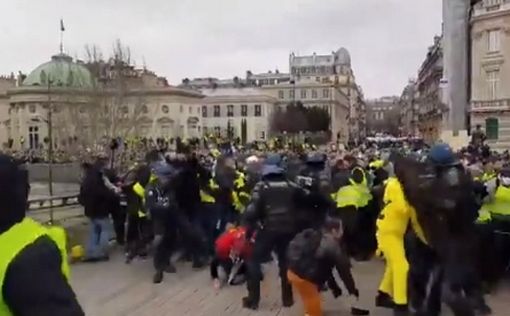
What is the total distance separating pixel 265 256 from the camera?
917 centimetres

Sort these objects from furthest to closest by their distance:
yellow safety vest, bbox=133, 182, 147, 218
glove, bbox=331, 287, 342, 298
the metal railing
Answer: the metal railing → yellow safety vest, bbox=133, 182, 147, 218 → glove, bbox=331, 287, 342, 298

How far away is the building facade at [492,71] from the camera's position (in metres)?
63.2

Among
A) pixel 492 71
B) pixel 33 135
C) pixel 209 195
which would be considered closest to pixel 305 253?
pixel 209 195

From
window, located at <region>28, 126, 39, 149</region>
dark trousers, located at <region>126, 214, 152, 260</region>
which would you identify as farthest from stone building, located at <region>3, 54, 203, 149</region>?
dark trousers, located at <region>126, 214, 152, 260</region>

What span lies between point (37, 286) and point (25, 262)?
96 millimetres

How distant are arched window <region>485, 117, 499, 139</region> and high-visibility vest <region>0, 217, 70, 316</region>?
6394 centimetres

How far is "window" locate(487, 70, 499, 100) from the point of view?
64562 mm

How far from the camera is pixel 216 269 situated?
11242 mm

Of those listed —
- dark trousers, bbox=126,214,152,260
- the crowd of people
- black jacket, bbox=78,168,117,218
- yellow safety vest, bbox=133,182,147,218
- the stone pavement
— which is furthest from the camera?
dark trousers, bbox=126,214,152,260

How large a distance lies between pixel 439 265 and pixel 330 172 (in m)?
6.64

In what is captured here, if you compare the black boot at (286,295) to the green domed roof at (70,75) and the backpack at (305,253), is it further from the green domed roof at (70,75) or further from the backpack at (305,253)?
the green domed roof at (70,75)

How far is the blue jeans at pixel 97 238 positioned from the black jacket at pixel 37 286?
10.8 m

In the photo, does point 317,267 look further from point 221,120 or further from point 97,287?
point 221,120

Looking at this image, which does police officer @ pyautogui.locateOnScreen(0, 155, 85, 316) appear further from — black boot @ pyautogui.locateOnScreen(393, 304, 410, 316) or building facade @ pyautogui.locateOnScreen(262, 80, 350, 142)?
building facade @ pyautogui.locateOnScreen(262, 80, 350, 142)
